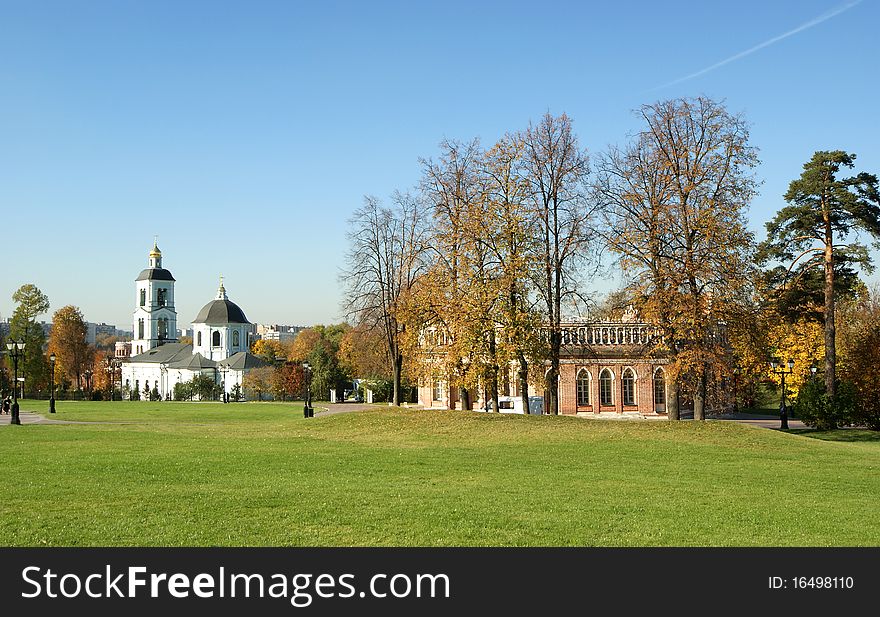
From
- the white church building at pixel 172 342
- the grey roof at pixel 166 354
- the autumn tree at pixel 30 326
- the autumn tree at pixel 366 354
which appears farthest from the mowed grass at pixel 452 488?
the grey roof at pixel 166 354

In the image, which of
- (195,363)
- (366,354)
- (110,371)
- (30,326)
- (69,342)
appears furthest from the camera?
(195,363)

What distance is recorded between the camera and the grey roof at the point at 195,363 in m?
113

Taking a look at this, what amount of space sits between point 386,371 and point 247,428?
104 ft

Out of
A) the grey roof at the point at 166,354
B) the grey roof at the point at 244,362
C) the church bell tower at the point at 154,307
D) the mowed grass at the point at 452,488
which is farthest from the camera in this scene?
the church bell tower at the point at 154,307

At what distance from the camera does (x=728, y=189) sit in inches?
1243

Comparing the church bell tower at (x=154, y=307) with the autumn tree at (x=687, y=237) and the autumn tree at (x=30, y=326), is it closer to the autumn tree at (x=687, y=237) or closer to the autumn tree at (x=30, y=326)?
the autumn tree at (x=30, y=326)

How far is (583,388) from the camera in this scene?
1706 inches

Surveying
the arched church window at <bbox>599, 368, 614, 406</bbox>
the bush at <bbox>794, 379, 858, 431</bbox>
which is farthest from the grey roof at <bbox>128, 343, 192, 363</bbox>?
the bush at <bbox>794, 379, 858, 431</bbox>

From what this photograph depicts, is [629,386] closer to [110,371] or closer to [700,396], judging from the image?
[700,396]

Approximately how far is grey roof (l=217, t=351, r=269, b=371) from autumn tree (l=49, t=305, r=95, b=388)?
17066 mm

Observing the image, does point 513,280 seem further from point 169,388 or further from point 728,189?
point 169,388

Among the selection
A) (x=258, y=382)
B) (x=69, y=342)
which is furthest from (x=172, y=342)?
(x=258, y=382)

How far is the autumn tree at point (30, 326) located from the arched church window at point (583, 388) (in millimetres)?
55493

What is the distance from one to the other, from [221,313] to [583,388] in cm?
8389
